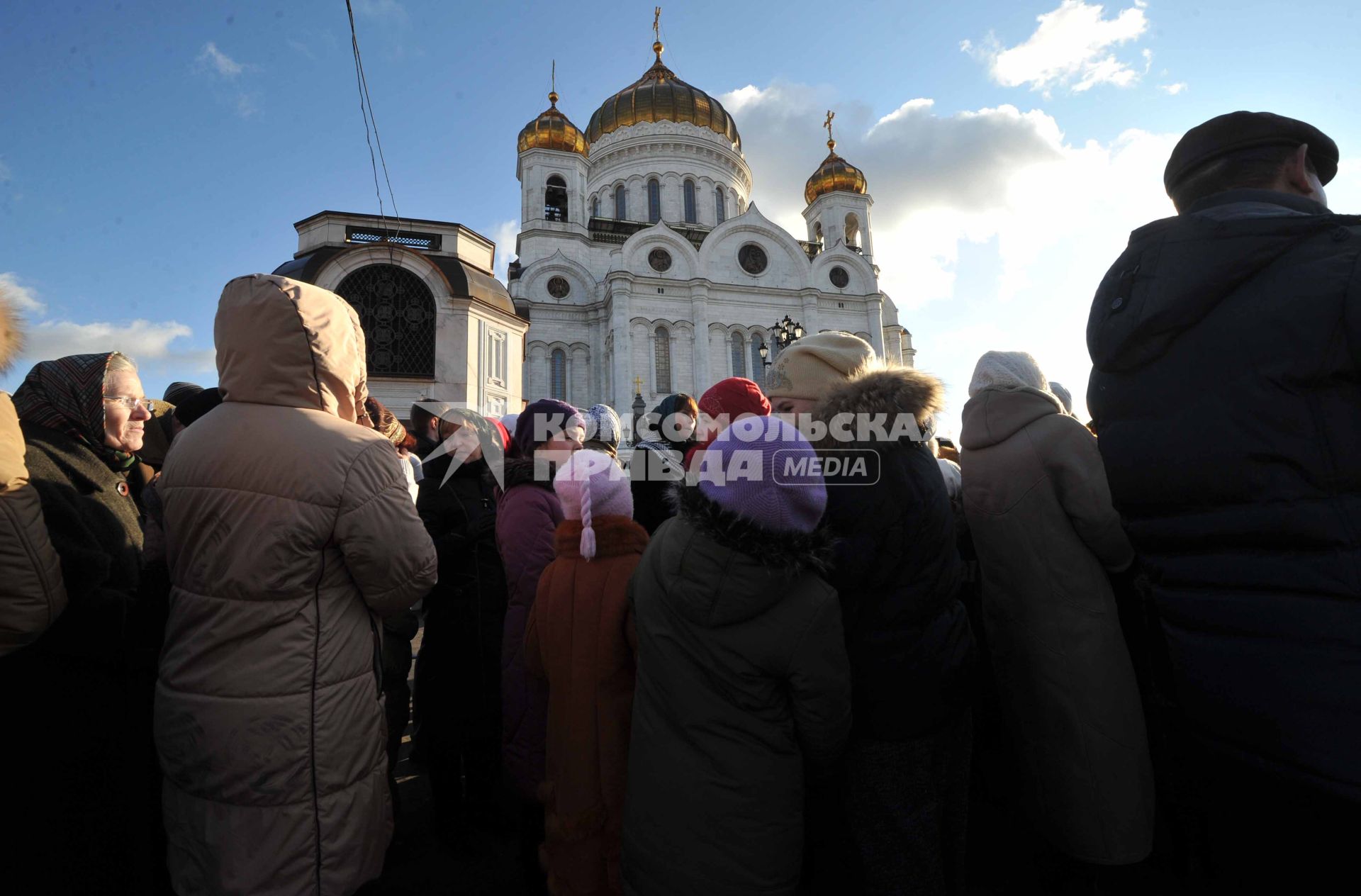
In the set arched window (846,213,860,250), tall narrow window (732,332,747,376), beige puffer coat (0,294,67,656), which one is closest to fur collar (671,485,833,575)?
beige puffer coat (0,294,67,656)

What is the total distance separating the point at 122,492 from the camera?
2096mm

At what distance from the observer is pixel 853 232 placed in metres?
32.5

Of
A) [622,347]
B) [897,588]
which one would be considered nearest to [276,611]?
[897,588]

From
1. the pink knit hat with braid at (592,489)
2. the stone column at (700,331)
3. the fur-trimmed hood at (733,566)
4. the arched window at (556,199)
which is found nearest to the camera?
the fur-trimmed hood at (733,566)

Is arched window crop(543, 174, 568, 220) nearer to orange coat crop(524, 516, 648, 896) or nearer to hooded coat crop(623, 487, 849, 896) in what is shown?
orange coat crop(524, 516, 648, 896)

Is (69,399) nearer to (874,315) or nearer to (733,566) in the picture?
(733,566)

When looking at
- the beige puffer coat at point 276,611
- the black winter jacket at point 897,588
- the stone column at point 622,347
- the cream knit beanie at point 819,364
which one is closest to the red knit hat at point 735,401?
the cream knit beanie at point 819,364

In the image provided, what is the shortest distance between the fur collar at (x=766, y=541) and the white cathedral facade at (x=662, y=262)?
887 inches

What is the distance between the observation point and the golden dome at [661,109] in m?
31.3

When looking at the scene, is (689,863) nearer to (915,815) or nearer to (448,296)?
(915,815)

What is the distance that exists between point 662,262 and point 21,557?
2679 cm

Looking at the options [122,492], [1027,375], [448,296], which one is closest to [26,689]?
[122,492]

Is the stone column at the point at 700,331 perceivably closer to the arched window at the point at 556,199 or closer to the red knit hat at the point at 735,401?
the arched window at the point at 556,199

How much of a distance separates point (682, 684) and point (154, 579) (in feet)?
6.02
